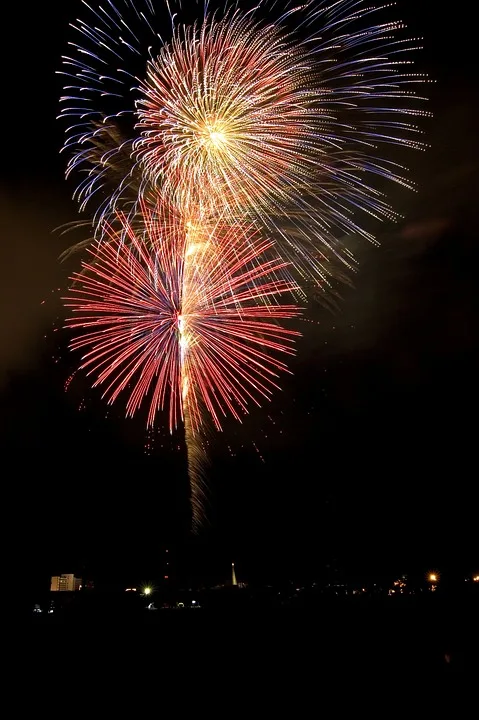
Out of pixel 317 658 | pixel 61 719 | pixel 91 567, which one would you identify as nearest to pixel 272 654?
pixel 317 658

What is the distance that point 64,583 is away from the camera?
4316 cm

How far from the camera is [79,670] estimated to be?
880cm

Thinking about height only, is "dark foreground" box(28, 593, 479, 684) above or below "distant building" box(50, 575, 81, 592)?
below

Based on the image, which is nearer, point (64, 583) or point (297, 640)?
point (297, 640)

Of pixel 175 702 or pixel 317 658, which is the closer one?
pixel 175 702

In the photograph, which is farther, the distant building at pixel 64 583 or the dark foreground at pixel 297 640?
the distant building at pixel 64 583

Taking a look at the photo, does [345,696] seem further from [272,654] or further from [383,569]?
[383,569]

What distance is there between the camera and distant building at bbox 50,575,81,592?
4247 centimetres

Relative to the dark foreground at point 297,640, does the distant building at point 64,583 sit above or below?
above

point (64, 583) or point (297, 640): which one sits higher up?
point (64, 583)

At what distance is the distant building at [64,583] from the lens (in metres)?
42.5

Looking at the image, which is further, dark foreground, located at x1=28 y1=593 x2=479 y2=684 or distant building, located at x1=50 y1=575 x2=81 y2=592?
distant building, located at x1=50 y1=575 x2=81 y2=592

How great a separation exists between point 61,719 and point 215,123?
983cm
